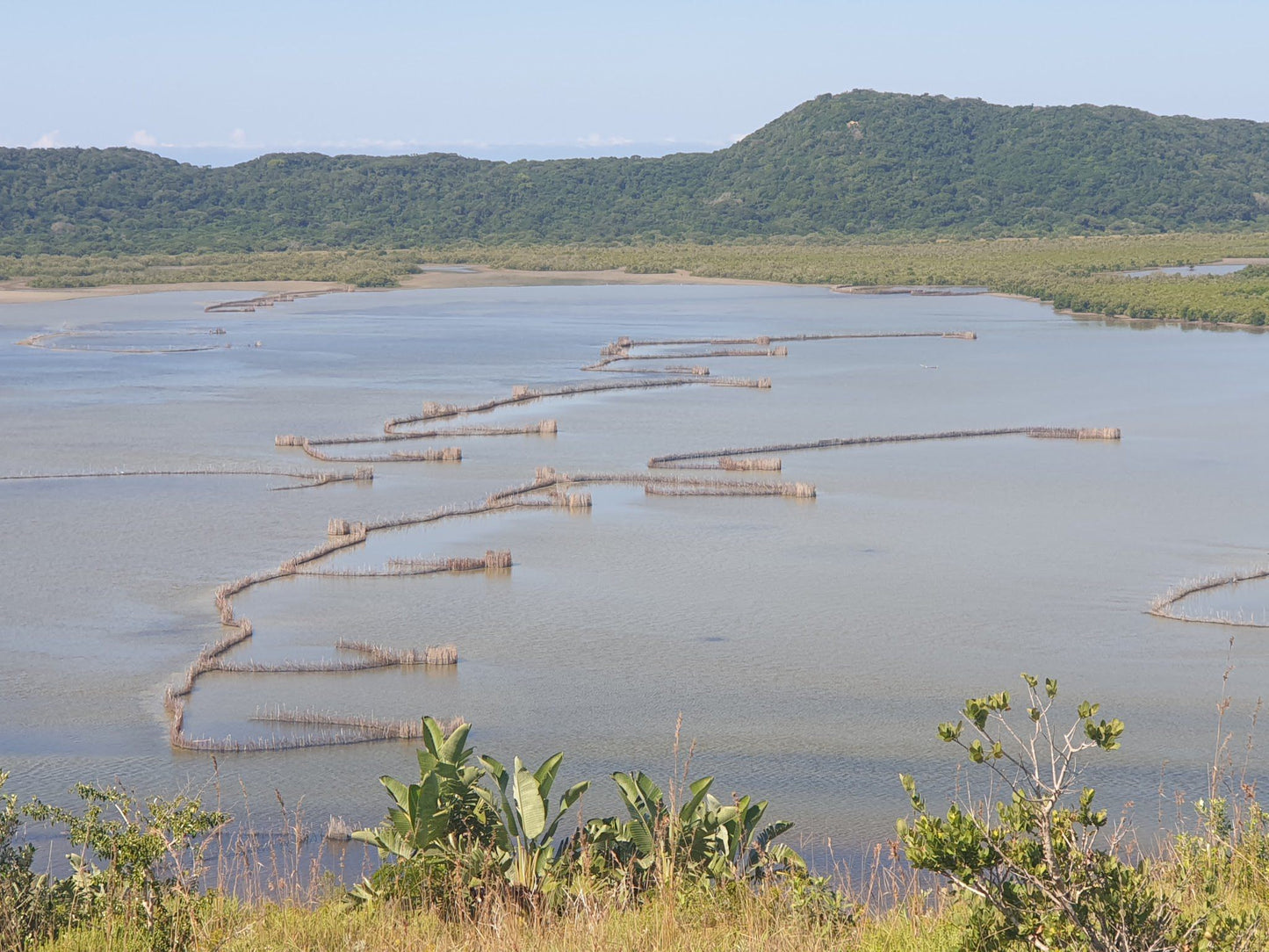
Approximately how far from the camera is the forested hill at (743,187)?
144 meters

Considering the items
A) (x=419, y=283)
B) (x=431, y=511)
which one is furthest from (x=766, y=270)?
(x=431, y=511)

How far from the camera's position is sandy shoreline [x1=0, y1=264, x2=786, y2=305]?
3405 inches

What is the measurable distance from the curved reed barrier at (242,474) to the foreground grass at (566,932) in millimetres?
23843

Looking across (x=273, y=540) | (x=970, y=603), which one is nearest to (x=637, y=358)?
(x=273, y=540)

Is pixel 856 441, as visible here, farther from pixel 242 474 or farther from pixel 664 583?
pixel 664 583

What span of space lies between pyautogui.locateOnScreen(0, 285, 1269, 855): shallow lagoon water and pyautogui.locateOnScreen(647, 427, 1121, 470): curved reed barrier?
492mm

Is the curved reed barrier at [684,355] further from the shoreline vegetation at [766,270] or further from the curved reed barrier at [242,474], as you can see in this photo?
the shoreline vegetation at [766,270]

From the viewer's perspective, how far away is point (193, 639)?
1966cm

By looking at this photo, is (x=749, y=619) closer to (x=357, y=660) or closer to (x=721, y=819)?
(x=357, y=660)

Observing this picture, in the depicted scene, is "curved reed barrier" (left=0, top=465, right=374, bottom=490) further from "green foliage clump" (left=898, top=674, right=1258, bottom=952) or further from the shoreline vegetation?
the shoreline vegetation

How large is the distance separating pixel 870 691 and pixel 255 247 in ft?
382

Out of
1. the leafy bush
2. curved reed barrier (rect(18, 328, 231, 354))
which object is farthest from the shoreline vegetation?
the leafy bush

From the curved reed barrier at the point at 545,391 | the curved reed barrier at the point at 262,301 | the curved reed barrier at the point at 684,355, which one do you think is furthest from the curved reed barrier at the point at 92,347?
the curved reed barrier at the point at 545,391

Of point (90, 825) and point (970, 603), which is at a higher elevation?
point (90, 825)
